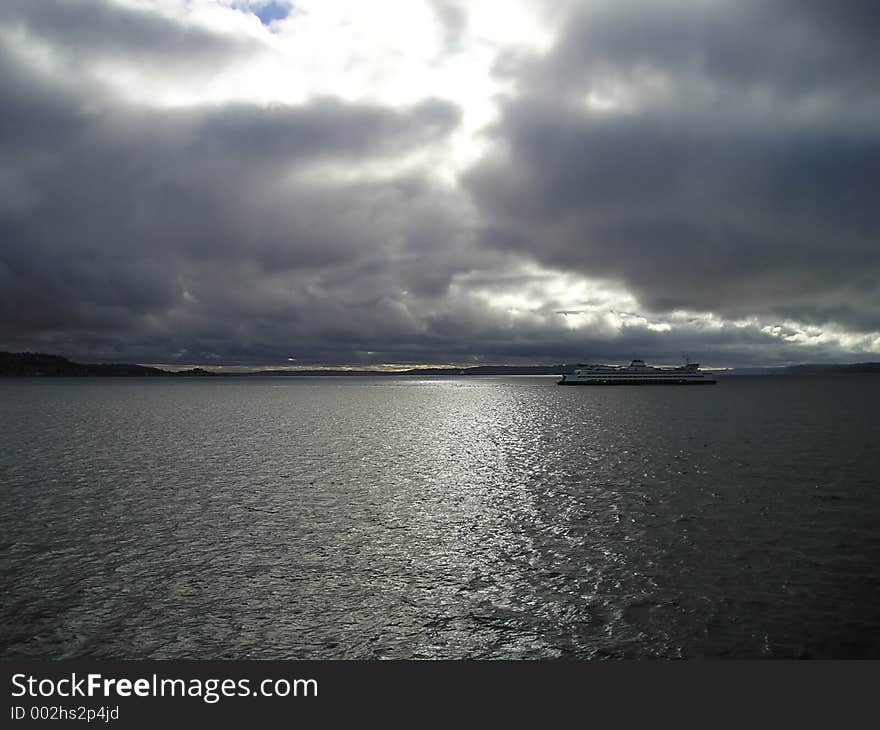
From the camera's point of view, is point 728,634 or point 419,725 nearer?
point 419,725

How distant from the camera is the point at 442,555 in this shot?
1081 inches

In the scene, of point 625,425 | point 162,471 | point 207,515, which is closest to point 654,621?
point 207,515

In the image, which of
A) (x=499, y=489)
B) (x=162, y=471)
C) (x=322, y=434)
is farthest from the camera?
(x=322, y=434)

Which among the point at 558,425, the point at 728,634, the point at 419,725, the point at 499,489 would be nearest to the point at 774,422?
the point at 558,425

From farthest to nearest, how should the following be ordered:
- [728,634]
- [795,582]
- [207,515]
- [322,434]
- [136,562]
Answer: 1. [322,434]
2. [207,515]
3. [136,562]
4. [795,582]
5. [728,634]

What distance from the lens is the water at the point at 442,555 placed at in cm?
1852

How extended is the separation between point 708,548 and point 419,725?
1922 cm

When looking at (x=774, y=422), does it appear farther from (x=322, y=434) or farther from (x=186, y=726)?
(x=186, y=726)

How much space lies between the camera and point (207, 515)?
3553 cm

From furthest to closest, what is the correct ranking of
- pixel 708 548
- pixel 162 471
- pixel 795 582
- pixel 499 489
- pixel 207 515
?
pixel 162 471 < pixel 499 489 < pixel 207 515 < pixel 708 548 < pixel 795 582

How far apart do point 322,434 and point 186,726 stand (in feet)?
242

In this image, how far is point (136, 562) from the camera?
1025 inches

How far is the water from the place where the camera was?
60.7ft

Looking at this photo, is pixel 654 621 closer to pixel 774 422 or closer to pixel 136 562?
pixel 136 562
